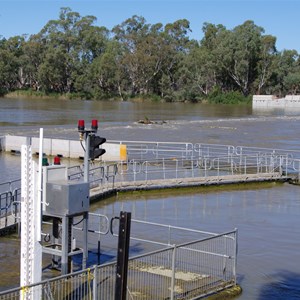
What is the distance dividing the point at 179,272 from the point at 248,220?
6914 millimetres

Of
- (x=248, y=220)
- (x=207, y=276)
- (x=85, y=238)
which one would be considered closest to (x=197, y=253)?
(x=207, y=276)

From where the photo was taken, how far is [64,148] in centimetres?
3406

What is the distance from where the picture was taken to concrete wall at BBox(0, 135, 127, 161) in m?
Result: 32.5

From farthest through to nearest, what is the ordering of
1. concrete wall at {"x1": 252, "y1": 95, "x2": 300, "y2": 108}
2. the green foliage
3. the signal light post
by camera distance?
the green foliage, concrete wall at {"x1": 252, "y1": 95, "x2": 300, "y2": 108}, the signal light post

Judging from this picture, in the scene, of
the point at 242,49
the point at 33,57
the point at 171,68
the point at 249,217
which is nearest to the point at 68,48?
the point at 33,57

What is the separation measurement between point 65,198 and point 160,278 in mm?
2424

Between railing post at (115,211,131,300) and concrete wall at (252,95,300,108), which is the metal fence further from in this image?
concrete wall at (252,95,300,108)

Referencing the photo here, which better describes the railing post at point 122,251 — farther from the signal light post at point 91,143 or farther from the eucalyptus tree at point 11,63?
the eucalyptus tree at point 11,63

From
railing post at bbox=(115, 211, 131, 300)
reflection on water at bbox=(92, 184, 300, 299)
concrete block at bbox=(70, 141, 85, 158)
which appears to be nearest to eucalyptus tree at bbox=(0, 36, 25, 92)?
concrete block at bbox=(70, 141, 85, 158)

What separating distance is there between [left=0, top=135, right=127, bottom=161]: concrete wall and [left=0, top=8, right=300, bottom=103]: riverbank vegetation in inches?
3673

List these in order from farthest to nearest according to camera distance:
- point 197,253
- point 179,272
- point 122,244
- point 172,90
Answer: point 172,90 < point 197,253 < point 179,272 < point 122,244

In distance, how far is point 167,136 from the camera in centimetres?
5334

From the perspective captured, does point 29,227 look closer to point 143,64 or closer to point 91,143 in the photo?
point 91,143

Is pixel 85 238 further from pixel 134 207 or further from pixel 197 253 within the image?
pixel 134 207
